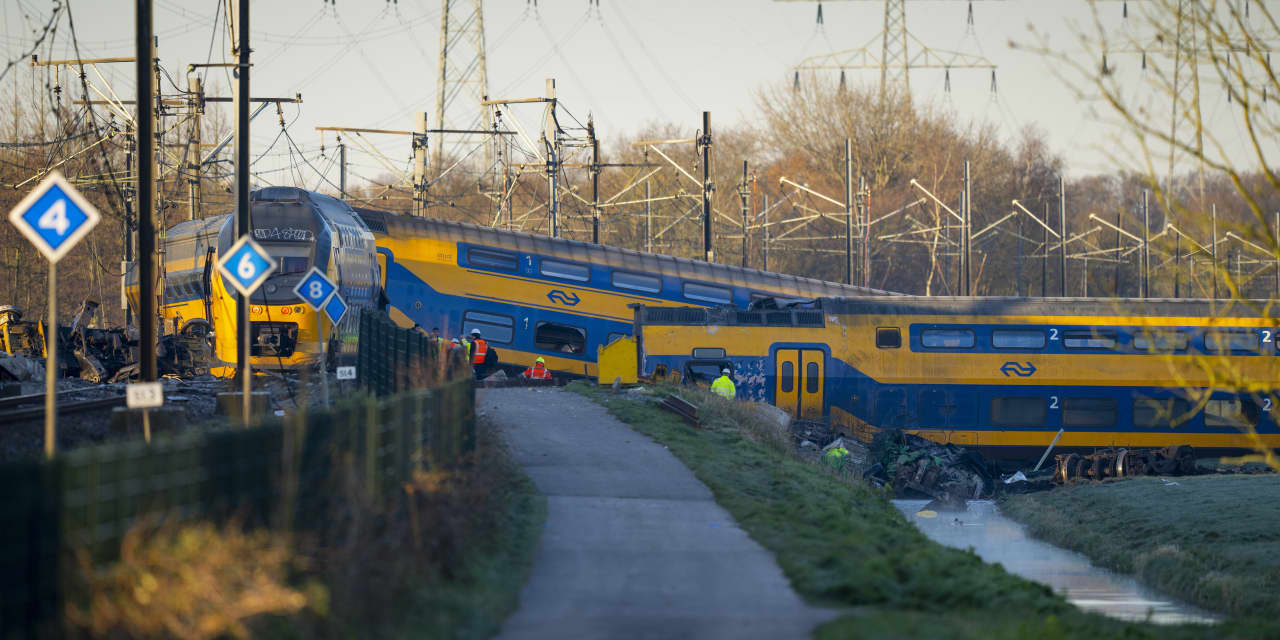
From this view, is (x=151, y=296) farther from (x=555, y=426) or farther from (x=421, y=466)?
(x=421, y=466)

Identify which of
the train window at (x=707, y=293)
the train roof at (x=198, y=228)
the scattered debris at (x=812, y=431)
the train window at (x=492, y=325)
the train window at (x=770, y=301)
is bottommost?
the scattered debris at (x=812, y=431)

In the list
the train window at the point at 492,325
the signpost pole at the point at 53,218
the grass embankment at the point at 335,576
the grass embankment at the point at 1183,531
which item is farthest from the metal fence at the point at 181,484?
the train window at the point at 492,325

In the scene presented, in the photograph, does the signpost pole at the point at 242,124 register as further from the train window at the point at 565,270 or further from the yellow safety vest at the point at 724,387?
the train window at the point at 565,270

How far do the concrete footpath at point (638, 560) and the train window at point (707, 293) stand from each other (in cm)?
1740

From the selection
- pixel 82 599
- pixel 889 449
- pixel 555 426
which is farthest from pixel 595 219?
pixel 82 599

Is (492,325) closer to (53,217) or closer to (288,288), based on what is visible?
(288,288)

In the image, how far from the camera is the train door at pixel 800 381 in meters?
34.6

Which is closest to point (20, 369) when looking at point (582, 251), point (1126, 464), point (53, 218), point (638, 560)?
point (582, 251)

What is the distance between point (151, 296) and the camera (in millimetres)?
20281

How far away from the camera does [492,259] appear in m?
36.5

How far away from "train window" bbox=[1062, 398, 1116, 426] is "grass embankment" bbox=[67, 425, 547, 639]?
25300mm

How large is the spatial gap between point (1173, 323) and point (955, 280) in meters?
54.9

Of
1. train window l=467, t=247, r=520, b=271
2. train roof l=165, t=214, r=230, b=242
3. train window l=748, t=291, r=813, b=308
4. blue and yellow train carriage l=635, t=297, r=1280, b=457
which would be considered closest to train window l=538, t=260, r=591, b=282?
train window l=467, t=247, r=520, b=271

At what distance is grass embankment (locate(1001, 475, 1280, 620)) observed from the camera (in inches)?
787
